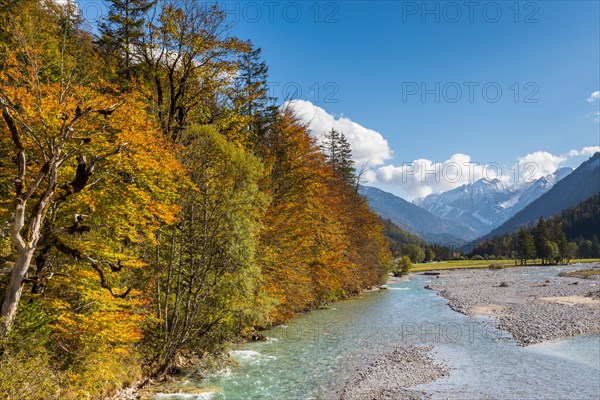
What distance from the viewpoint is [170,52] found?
2788 cm

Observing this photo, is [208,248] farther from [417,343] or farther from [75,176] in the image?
[417,343]

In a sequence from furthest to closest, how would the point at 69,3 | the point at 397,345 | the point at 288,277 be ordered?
the point at 69,3, the point at 288,277, the point at 397,345

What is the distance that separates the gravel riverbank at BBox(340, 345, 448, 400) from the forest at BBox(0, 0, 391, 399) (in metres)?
7.27

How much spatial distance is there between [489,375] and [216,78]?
1057 inches

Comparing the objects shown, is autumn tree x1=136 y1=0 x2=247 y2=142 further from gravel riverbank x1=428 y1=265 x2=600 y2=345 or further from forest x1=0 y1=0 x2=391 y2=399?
gravel riverbank x1=428 y1=265 x2=600 y2=345

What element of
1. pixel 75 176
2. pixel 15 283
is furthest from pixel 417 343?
pixel 15 283

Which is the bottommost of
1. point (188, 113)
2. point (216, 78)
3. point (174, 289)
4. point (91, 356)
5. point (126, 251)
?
point (91, 356)

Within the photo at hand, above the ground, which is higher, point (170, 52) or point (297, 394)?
point (170, 52)

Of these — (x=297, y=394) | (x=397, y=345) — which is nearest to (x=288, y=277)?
(x=397, y=345)

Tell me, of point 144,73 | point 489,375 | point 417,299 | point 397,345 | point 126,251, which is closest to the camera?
point 126,251

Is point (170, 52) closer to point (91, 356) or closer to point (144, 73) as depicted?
point (144, 73)

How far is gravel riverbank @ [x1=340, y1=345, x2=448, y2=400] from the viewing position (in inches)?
691

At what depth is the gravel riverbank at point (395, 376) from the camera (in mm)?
17562

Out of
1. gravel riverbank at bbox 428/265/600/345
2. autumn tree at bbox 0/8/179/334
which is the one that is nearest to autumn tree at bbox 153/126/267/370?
autumn tree at bbox 0/8/179/334
